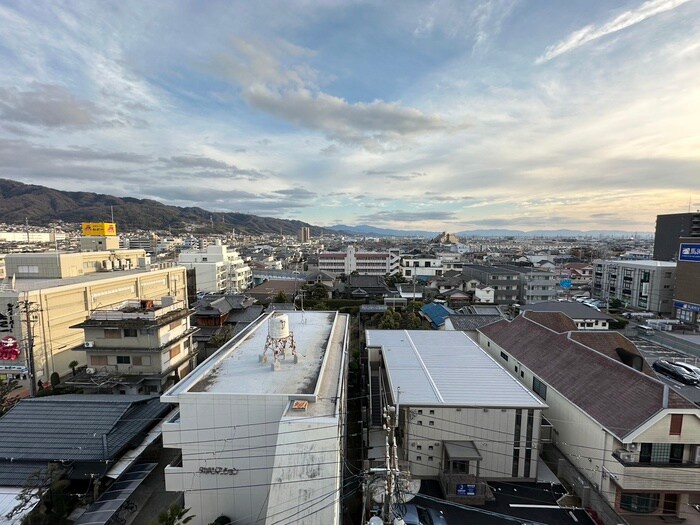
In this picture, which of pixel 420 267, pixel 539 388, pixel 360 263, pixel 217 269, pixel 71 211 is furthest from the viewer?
pixel 71 211

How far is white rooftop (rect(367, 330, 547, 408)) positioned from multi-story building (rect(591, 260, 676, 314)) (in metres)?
32.6

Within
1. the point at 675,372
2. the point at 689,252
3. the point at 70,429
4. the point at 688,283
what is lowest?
the point at 675,372

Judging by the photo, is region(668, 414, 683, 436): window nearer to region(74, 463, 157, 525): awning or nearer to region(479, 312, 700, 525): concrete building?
region(479, 312, 700, 525): concrete building

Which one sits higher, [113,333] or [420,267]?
[113,333]

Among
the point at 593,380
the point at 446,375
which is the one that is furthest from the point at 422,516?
the point at 593,380

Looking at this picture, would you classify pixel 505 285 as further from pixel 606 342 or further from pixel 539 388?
pixel 539 388

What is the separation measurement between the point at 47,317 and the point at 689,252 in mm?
53802

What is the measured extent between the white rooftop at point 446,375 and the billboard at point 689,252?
97.6 ft

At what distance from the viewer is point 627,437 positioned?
10.6 metres

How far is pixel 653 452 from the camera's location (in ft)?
36.0

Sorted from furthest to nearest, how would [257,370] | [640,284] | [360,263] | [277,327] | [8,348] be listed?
[360,263], [640,284], [8,348], [277,327], [257,370]

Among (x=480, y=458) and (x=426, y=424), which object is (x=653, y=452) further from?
(x=426, y=424)

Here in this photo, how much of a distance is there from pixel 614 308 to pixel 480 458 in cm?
4017

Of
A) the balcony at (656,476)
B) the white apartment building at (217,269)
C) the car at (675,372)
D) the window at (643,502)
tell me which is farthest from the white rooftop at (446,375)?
the white apartment building at (217,269)
